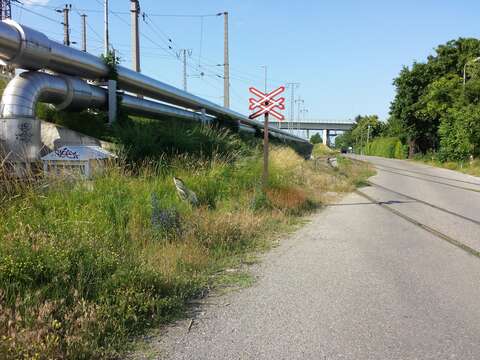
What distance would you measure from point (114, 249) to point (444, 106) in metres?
45.3

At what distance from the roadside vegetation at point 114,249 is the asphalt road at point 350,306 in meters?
0.45

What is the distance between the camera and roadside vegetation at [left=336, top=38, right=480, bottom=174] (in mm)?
37031

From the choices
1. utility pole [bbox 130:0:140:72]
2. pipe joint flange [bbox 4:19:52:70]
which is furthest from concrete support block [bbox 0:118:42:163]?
utility pole [bbox 130:0:140:72]

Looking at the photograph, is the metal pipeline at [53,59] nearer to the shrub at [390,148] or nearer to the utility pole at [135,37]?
the utility pole at [135,37]

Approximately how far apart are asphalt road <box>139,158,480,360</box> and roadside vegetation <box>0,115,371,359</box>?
0.45 m

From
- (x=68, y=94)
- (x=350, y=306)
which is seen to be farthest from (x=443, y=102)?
(x=350, y=306)

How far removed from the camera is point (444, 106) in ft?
147

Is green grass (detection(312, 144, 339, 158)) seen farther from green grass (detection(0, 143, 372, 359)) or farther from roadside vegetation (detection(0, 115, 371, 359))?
green grass (detection(0, 143, 372, 359))

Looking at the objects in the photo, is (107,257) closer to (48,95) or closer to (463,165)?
(48,95)

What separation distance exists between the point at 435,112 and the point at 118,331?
47.5m

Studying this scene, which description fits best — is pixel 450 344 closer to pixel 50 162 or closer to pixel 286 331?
pixel 286 331

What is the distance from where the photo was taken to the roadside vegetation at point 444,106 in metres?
37.0

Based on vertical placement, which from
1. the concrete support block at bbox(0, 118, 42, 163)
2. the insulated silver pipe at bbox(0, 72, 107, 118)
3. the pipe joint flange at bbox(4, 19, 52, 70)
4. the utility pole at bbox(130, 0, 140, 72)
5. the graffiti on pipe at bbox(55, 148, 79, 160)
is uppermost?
the utility pole at bbox(130, 0, 140, 72)

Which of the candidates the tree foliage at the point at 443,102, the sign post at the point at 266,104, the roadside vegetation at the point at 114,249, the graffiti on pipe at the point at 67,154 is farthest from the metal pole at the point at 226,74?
the graffiti on pipe at the point at 67,154
